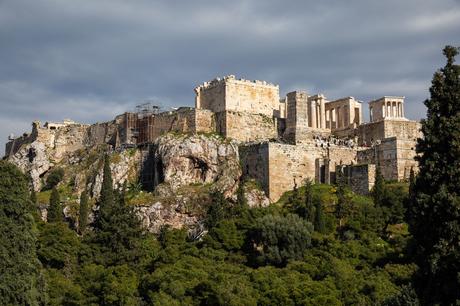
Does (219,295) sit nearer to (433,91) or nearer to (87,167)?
(433,91)

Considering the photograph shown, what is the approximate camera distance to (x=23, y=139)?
10338 cm

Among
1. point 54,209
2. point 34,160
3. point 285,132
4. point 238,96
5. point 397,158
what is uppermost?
point 238,96

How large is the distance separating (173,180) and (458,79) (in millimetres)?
43964

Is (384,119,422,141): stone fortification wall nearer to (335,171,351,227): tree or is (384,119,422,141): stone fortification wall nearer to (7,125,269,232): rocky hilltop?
(335,171,351,227): tree

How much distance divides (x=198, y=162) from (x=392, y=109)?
1935cm

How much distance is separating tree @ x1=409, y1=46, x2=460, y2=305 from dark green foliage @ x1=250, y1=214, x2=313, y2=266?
29806mm

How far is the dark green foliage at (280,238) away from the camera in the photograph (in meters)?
62.8

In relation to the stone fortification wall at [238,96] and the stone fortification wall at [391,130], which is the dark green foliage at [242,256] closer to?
the stone fortification wall at [391,130]

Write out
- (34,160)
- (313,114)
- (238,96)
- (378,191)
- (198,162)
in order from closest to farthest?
(378,191)
(198,162)
(238,96)
(313,114)
(34,160)

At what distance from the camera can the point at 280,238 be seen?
6384 cm

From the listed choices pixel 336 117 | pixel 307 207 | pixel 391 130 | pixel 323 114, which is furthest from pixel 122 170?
pixel 391 130

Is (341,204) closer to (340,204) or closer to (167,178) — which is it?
(340,204)

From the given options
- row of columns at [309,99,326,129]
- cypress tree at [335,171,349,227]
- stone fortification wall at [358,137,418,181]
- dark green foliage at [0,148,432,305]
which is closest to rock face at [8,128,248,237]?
dark green foliage at [0,148,432,305]

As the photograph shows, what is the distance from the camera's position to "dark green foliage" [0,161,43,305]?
42.8 m
